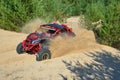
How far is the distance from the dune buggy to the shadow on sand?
130 centimetres

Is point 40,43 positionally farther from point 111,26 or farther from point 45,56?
point 111,26

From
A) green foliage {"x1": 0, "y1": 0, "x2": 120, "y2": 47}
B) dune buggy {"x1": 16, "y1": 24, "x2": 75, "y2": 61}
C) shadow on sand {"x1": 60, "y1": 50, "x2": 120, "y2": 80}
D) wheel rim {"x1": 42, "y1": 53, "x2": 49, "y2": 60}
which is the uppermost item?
green foliage {"x1": 0, "y1": 0, "x2": 120, "y2": 47}

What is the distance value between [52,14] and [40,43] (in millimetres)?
12265

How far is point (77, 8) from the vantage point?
47.8 m

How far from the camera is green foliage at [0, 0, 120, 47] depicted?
19234mm

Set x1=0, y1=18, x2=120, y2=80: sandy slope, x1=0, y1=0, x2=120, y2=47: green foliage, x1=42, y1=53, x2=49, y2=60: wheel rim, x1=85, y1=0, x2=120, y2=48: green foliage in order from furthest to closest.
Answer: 1. x1=0, y1=0, x2=120, y2=47: green foliage
2. x1=85, y1=0, x2=120, y2=48: green foliage
3. x1=42, y1=53, x2=49, y2=60: wheel rim
4. x1=0, y1=18, x2=120, y2=80: sandy slope

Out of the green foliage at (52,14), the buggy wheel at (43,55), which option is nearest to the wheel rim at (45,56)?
A: the buggy wheel at (43,55)

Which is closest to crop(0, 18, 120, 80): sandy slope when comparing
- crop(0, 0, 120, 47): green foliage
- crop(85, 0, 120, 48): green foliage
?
crop(85, 0, 120, 48): green foliage

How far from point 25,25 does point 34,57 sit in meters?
9.19

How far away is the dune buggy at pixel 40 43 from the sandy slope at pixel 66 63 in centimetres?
35

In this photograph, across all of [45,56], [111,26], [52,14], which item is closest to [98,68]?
[45,56]

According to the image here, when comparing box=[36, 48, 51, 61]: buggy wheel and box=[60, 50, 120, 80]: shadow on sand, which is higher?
box=[36, 48, 51, 61]: buggy wheel

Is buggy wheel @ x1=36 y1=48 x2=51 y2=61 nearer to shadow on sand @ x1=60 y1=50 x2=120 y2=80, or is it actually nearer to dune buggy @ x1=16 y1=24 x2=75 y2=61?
dune buggy @ x1=16 y1=24 x2=75 y2=61

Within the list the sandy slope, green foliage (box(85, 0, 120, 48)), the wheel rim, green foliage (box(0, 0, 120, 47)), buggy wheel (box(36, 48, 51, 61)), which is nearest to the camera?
the sandy slope
